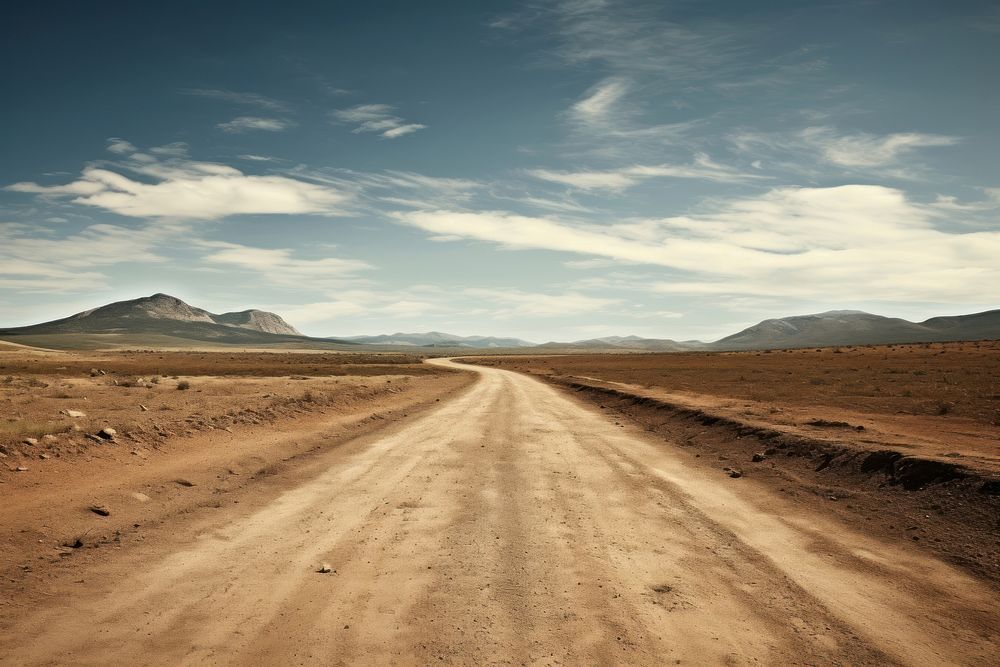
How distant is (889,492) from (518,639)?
8.37 m

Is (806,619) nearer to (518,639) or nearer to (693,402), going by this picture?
(518,639)

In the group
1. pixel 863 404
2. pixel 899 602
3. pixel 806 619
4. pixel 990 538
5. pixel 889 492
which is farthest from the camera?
pixel 863 404

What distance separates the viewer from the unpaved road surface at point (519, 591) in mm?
4582

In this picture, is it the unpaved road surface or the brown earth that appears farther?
the brown earth

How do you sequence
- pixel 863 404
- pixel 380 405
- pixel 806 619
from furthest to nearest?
pixel 380 405
pixel 863 404
pixel 806 619

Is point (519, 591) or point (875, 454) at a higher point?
point (875, 454)

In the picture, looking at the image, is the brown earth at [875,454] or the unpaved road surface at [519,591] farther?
the brown earth at [875,454]

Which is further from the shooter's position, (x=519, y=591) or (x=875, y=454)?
(x=875, y=454)

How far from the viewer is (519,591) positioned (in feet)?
18.4

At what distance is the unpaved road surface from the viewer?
4582 mm

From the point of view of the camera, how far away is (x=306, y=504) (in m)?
8.95

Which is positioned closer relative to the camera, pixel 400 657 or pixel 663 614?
pixel 400 657

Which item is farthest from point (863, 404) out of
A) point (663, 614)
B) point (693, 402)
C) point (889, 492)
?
point (663, 614)

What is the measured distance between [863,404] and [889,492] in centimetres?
1567
